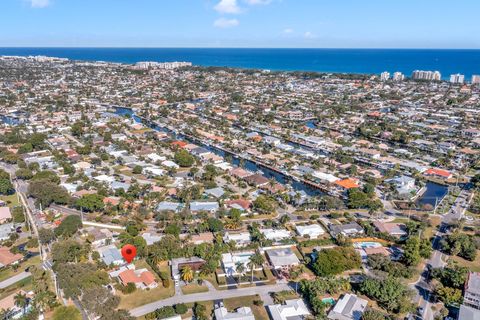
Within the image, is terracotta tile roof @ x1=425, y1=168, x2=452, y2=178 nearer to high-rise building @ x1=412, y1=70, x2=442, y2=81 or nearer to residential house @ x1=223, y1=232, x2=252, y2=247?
residential house @ x1=223, y1=232, x2=252, y2=247

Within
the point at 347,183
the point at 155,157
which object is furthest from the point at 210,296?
the point at 155,157

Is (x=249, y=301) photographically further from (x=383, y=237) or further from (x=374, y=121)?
(x=374, y=121)

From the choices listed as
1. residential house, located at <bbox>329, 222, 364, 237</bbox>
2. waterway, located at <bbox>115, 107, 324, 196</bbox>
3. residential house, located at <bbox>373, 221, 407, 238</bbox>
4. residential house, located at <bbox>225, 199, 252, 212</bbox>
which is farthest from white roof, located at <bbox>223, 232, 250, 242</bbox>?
waterway, located at <bbox>115, 107, 324, 196</bbox>

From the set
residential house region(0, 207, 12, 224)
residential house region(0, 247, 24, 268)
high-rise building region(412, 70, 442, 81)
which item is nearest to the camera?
residential house region(0, 247, 24, 268)

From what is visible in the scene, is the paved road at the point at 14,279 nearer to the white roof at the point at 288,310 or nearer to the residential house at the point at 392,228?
the white roof at the point at 288,310

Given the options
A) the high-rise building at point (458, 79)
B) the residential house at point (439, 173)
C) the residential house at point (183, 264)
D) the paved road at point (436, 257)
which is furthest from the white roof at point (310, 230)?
the high-rise building at point (458, 79)
